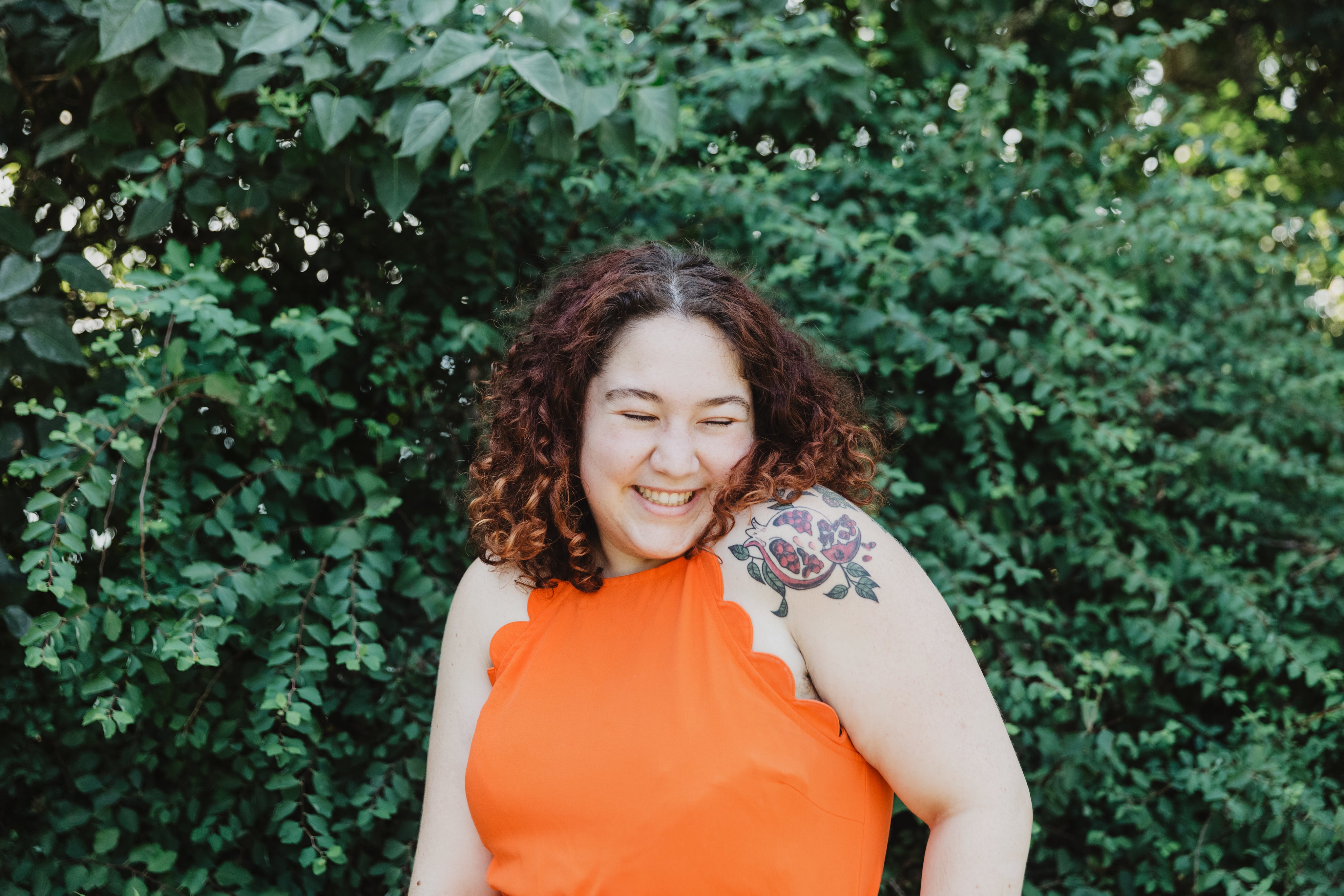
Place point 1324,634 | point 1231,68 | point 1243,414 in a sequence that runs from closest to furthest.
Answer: point 1324,634 → point 1243,414 → point 1231,68

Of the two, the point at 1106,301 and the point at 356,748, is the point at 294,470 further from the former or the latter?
the point at 1106,301

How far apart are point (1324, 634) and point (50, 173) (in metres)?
3.86

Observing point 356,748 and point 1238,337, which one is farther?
point 1238,337

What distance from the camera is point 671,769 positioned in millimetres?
1420

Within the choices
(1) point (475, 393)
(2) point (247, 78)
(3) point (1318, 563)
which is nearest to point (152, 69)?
(2) point (247, 78)

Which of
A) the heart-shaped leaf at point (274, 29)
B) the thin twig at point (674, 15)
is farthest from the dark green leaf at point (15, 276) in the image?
the thin twig at point (674, 15)

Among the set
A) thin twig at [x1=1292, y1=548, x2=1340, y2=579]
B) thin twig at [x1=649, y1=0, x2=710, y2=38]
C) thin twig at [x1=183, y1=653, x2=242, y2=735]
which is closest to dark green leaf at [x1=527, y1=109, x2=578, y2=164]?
thin twig at [x1=649, y1=0, x2=710, y2=38]

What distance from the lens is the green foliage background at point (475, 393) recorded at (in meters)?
2.10

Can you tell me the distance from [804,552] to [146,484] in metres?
1.50

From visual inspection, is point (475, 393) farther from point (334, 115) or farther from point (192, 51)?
point (192, 51)

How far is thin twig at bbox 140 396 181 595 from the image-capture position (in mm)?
2000

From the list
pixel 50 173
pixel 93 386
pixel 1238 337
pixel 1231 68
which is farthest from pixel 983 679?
pixel 1231 68

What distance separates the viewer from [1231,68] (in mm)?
4270

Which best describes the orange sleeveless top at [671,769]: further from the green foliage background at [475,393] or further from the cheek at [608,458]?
the green foliage background at [475,393]
